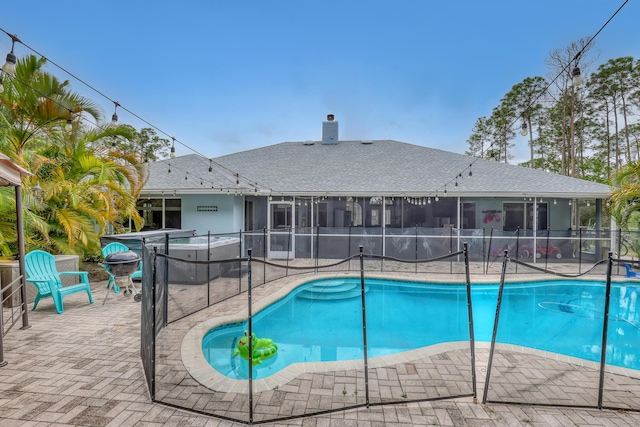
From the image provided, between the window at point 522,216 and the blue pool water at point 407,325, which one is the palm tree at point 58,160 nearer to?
the blue pool water at point 407,325

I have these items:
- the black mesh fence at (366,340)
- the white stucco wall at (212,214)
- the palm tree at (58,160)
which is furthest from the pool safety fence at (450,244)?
the black mesh fence at (366,340)

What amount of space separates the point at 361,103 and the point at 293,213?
9.66 meters

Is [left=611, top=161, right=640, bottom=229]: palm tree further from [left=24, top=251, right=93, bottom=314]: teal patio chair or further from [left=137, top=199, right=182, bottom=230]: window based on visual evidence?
[left=137, top=199, right=182, bottom=230]: window

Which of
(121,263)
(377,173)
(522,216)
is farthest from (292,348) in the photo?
(522,216)

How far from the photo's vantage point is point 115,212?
817 centimetres

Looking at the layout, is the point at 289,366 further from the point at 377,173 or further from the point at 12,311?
the point at 377,173

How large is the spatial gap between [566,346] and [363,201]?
8.13 meters

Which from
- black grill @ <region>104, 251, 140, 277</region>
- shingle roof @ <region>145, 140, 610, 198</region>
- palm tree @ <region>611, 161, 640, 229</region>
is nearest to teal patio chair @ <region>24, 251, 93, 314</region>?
Result: black grill @ <region>104, 251, 140, 277</region>

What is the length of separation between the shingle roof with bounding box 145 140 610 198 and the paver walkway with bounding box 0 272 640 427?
764 centimetres

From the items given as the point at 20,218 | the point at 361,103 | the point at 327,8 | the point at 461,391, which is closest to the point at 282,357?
the point at 461,391

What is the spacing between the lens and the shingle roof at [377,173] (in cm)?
1112

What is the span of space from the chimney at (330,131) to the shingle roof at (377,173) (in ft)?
1.11

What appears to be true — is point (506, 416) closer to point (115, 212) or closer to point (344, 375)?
point (344, 375)

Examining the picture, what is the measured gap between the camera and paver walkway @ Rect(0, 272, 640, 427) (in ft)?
8.98
